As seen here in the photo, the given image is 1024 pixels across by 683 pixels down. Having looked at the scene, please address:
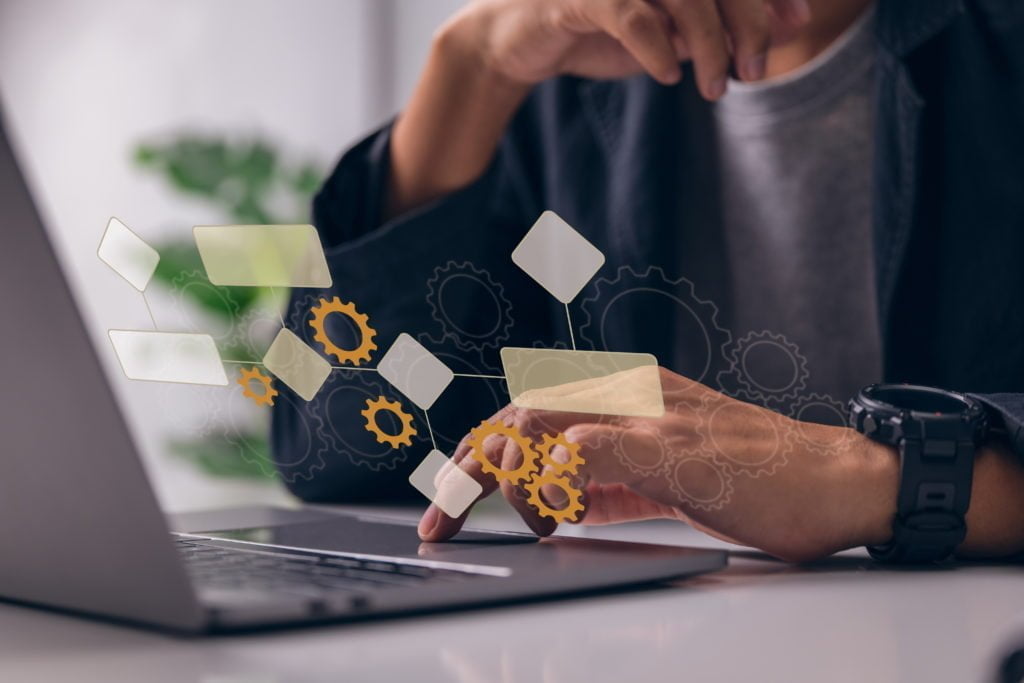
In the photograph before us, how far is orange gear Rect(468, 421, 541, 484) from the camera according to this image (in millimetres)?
520

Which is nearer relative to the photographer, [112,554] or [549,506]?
[112,554]

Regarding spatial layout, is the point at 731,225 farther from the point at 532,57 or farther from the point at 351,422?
the point at 351,422

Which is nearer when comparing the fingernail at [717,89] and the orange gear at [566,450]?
the orange gear at [566,450]

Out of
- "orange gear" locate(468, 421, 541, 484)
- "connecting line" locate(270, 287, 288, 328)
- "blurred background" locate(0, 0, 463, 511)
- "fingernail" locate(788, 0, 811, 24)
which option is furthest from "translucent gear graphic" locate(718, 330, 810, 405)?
"blurred background" locate(0, 0, 463, 511)

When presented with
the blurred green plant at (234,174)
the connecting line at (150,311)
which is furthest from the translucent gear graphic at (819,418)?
the blurred green plant at (234,174)

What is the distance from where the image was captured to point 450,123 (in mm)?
973

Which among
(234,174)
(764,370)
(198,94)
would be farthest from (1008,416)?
(198,94)

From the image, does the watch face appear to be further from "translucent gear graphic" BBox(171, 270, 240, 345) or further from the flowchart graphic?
"translucent gear graphic" BBox(171, 270, 240, 345)

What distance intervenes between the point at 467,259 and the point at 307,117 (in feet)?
6.58

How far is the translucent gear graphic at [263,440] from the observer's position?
0.60 metres

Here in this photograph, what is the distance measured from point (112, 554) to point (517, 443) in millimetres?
217

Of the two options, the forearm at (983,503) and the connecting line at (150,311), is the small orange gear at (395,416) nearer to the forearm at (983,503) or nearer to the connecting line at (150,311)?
the connecting line at (150,311)

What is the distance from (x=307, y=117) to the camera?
246cm

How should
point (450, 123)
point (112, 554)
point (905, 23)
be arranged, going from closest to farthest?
point (112, 554)
point (905, 23)
point (450, 123)
